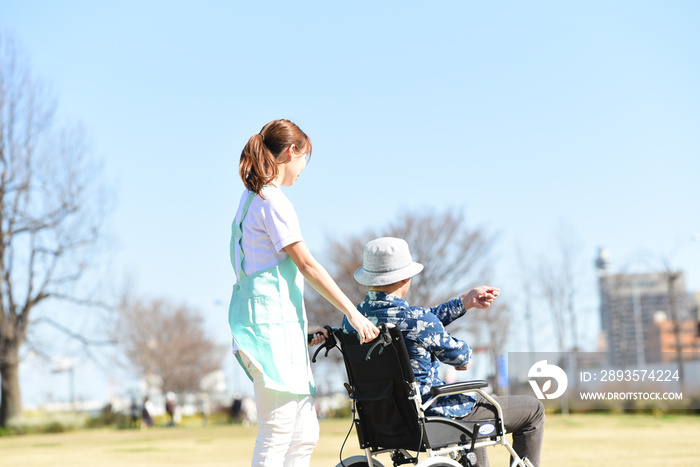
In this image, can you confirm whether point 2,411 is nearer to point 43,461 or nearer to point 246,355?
point 43,461

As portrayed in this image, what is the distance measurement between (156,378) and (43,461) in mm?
50215

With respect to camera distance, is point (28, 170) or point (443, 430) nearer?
point (443, 430)

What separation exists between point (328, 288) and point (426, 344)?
1.86ft

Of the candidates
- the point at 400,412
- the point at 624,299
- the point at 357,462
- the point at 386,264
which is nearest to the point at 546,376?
the point at 357,462

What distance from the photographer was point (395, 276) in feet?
12.0

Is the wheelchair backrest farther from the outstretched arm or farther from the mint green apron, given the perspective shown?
the mint green apron

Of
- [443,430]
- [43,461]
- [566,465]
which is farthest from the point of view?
[43,461]

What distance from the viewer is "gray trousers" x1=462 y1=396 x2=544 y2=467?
12.3ft

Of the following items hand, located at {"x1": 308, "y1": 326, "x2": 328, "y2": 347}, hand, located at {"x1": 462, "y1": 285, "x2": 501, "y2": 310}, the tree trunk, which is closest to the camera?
hand, located at {"x1": 308, "y1": 326, "x2": 328, "y2": 347}

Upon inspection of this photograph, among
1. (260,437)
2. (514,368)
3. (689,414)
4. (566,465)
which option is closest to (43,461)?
(566,465)

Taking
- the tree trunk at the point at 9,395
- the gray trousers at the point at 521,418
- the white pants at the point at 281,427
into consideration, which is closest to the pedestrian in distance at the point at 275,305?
the white pants at the point at 281,427

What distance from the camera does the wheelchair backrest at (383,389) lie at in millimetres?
3494

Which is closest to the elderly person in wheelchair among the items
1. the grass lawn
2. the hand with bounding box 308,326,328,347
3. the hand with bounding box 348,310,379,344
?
the hand with bounding box 308,326,328,347

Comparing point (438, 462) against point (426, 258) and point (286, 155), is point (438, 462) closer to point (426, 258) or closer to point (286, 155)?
point (286, 155)
